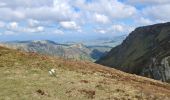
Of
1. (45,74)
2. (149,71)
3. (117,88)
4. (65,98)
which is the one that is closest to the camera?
(65,98)

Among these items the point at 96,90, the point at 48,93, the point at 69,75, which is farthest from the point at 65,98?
the point at 69,75

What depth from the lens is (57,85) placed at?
40.5 meters

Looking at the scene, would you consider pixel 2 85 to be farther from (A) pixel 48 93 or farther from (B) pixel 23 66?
(B) pixel 23 66

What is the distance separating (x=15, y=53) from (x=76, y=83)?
54.3 feet

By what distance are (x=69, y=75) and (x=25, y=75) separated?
5.60 metres

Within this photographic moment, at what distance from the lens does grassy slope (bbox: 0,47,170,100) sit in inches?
1448

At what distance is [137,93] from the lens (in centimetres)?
4066

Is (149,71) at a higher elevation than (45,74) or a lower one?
lower

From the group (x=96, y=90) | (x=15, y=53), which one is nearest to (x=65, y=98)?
(x=96, y=90)

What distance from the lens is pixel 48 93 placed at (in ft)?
122

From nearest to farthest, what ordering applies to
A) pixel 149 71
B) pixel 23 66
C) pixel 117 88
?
pixel 117 88 < pixel 23 66 < pixel 149 71

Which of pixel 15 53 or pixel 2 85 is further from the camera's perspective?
pixel 15 53

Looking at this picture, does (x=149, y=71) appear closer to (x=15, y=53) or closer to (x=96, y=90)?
(x=15, y=53)

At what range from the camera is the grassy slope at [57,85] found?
1448 inches
